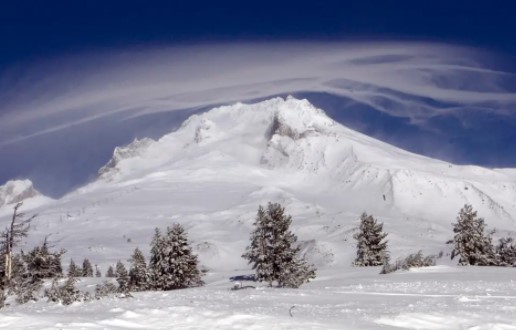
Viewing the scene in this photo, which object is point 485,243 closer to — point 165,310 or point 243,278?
point 243,278

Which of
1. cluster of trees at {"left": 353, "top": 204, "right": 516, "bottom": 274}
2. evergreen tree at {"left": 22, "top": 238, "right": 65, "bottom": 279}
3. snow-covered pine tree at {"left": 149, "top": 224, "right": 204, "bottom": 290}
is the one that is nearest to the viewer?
snow-covered pine tree at {"left": 149, "top": 224, "right": 204, "bottom": 290}

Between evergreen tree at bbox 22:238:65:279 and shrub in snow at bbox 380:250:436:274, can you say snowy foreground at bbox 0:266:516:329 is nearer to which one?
shrub in snow at bbox 380:250:436:274

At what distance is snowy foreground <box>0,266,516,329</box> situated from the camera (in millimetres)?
13797

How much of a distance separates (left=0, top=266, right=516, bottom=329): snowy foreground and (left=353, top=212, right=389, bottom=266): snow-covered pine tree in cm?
3320

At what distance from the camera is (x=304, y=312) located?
653 inches

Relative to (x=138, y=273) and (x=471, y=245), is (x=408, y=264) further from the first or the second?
(x=138, y=273)

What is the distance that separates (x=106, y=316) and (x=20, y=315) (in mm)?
2003

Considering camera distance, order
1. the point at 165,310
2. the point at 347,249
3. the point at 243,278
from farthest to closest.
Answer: the point at 347,249 < the point at 243,278 < the point at 165,310

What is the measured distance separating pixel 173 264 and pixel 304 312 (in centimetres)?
2978

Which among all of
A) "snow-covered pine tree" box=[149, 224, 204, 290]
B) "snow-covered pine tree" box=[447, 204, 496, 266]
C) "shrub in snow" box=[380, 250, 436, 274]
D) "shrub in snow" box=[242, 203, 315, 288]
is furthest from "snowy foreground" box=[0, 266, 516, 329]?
"snow-covered pine tree" box=[447, 204, 496, 266]

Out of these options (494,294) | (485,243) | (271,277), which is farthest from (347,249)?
(494,294)

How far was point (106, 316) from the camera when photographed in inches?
583

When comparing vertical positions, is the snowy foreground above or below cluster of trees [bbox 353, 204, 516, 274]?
below

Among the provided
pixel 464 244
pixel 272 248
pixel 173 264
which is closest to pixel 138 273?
pixel 173 264
